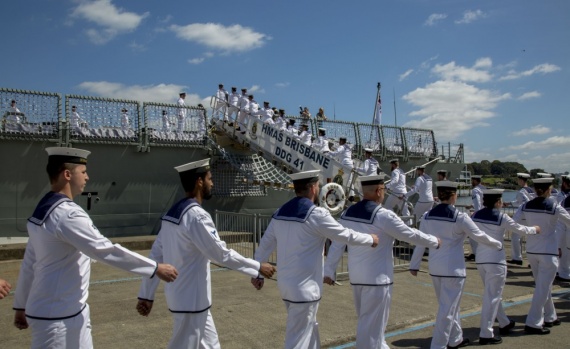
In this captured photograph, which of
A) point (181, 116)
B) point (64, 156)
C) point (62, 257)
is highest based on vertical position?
point (181, 116)

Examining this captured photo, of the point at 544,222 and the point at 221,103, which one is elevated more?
the point at 221,103

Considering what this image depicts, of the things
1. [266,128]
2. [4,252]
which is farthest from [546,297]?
[4,252]

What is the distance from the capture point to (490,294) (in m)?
5.68

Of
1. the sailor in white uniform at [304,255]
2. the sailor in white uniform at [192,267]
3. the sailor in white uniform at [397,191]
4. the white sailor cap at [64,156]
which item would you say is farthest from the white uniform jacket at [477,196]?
the white sailor cap at [64,156]

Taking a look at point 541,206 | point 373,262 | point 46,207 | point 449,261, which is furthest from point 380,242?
point 541,206

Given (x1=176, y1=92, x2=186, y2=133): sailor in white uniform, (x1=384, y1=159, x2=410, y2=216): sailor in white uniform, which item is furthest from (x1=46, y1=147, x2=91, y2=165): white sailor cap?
(x1=176, y1=92, x2=186, y2=133): sailor in white uniform

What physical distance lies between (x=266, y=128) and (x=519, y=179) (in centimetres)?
745

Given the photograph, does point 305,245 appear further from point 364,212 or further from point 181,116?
point 181,116

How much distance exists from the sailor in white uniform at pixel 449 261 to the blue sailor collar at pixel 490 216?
1.84 feet

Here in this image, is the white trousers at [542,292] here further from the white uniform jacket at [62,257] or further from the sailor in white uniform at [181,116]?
the sailor in white uniform at [181,116]

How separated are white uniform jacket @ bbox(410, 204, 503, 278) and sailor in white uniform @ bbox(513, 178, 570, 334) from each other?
1.30 meters

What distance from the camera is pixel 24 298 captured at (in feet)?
10.6

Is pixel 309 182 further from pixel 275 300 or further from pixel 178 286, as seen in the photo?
pixel 275 300

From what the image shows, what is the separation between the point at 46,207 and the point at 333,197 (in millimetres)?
9628
